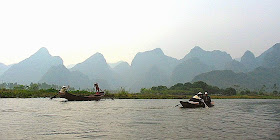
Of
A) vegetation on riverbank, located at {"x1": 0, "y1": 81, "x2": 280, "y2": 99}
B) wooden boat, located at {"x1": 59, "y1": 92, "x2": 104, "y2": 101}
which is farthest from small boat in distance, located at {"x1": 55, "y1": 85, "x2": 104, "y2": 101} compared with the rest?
vegetation on riverbank, located at {"x1": 0, "y1": 81, "x2": 280, "y2": 99}

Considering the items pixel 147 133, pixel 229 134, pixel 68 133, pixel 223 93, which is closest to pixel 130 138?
pixel 147 133

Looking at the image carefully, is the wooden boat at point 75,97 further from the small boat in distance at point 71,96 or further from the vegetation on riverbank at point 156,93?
the vegetation on riverbank at point 156,93

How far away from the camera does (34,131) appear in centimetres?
1591

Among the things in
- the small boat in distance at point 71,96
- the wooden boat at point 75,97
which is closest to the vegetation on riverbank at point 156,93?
the wooden boat at point 75,97

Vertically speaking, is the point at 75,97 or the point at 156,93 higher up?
the point at 156,93

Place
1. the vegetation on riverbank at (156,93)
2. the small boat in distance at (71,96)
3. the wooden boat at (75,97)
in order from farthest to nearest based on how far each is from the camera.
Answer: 1. the vegetation on riverbank at (156,93)
2. the wooden boat at (75,97)
3. the small boat in distance at (71,96)

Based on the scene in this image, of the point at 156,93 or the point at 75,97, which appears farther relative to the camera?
the point at 156,93

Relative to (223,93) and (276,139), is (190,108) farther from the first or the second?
(223,93)

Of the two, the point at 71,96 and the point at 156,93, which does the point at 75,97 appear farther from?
the point at 156,93

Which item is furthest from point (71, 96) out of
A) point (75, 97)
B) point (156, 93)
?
point (156, 93)

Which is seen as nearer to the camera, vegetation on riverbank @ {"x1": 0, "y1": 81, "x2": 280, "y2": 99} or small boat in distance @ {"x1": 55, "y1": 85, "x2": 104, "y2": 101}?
small boat in distance @ {"x1": 55, "y1": 85, "x2": 104, "y2": 101}

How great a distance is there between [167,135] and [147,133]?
4.36 feet

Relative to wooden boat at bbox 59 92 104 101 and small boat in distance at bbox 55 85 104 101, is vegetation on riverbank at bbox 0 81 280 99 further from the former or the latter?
small boat in distance at bbox 55 85 104 101

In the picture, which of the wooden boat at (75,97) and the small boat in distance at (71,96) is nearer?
the small boat in distance at (71,96)
